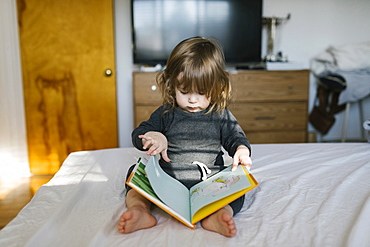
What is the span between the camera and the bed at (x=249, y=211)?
0.75 metres

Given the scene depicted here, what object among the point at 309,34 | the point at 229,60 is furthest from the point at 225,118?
the point at 309,34

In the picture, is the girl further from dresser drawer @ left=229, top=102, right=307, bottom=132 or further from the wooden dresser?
dresser drawer @ left=229, top=102, right=307, bottom=132

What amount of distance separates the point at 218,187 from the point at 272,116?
1912mm

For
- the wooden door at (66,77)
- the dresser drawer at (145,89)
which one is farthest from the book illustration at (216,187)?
the wooden door at (66,77)

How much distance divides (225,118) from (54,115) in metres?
1.97

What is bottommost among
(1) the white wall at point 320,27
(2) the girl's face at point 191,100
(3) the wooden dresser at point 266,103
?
(3) the wooden dresser at point 266,103

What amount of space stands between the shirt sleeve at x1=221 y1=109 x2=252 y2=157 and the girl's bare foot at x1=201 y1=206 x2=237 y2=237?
0.28m

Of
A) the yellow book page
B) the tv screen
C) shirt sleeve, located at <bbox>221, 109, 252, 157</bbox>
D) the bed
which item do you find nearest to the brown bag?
the tv screen

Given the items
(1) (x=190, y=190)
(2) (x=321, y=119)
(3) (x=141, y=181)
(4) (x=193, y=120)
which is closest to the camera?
(3) (x=141, y=181)

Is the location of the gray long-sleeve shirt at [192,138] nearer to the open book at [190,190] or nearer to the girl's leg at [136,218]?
the open book at [190,190]

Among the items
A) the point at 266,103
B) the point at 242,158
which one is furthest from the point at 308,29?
the point at 242,158

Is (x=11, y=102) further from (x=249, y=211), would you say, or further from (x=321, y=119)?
(x=321, y=119)

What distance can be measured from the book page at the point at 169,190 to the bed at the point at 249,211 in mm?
42

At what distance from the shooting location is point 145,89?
2607mm
